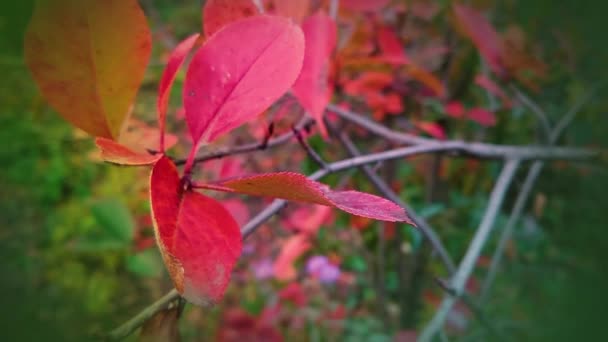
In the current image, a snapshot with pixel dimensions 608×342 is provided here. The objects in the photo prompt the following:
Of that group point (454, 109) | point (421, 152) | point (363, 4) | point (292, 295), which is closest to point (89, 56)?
point (421, 152)

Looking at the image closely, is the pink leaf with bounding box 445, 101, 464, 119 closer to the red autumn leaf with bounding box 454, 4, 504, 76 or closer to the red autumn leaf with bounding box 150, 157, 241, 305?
the red autumn leaf with bounding box 454, 4, 504, 76

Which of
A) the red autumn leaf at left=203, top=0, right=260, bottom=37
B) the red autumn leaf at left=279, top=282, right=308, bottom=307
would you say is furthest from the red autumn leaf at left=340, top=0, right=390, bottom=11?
the red autumn leaf at left=279, top=282, right=308, bottom=307

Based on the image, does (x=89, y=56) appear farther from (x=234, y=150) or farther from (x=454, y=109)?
(x=454, y=109)

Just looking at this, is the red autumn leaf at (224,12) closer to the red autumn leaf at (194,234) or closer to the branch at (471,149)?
the red autumn leaf at (194,234)

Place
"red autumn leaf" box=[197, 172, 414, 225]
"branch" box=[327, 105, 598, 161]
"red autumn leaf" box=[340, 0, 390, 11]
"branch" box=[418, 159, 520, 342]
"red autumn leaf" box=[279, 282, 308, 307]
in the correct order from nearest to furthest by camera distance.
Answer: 1. "red autumn leaf" box=[197, 172, 414, 225]
2. "branch" box=[418, 159, 520, 342]
3. "branch" box=[327, 105, 598, 161]
4. "red autumn leaf" box=[340, 0, 390, 11]
5. "red autumn leaf" box=[279, 282, 308, 307]

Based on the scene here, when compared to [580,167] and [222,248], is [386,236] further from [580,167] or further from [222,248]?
[222,248]

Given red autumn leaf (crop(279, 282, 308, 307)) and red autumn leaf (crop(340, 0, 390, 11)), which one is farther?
red autumn leaf (crop(279, 282, 308, 307))
